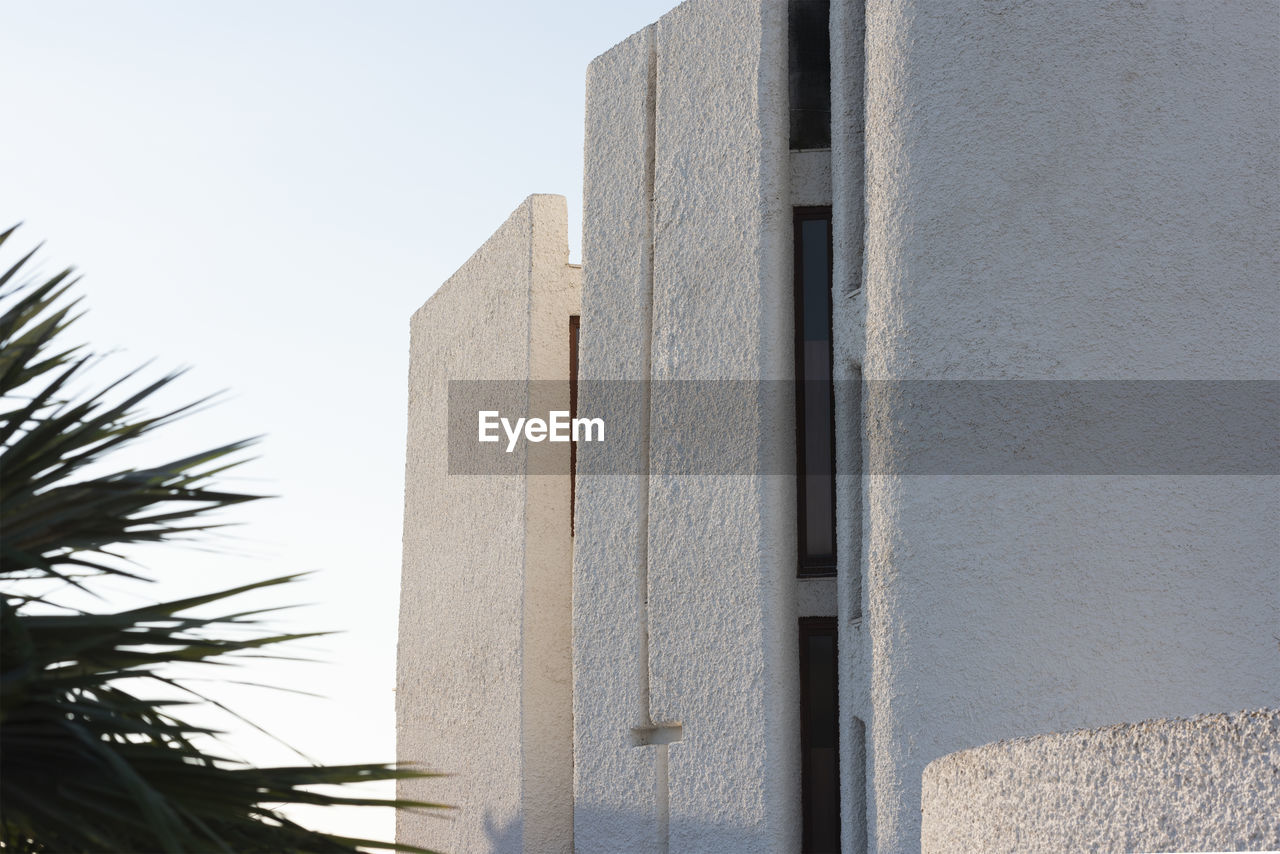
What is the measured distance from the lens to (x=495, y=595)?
1468cm

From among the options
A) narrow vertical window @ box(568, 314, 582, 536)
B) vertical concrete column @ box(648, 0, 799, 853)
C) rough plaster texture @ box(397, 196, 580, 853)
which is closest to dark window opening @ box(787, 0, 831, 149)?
vertical concrete column @ box(648, 0, 799, 853)

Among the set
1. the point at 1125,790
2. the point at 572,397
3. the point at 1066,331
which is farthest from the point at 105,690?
the point at 572,397

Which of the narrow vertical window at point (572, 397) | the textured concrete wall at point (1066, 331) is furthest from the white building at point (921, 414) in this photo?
the narrow vertical window at point (572, 397)

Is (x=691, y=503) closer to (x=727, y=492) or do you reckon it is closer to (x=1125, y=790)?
(x=727, y=492)

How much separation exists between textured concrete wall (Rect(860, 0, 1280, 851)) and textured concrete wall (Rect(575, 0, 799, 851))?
1163 millimetres

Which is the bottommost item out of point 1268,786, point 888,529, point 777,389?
point 1268,786

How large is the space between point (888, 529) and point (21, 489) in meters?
6.04

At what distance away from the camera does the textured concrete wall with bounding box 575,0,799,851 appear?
36.6ft

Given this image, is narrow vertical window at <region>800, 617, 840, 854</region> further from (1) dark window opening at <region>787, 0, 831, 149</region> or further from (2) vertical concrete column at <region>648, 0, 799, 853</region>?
(1) dark window opening at <region>787, 0, 831, 149</region>

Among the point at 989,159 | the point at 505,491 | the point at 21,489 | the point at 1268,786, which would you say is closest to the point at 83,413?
the point at 21,489

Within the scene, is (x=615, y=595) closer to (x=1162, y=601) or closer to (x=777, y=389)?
(x=777, y=389)

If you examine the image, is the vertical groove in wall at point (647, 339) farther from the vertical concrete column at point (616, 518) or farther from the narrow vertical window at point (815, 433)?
the narrow vertical window at point (815, 433)

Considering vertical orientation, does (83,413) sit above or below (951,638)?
above

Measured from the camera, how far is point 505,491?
14.7 m
